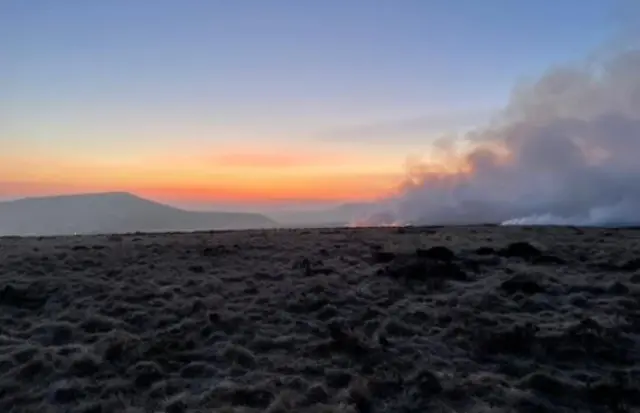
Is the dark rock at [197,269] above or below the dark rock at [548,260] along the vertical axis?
below

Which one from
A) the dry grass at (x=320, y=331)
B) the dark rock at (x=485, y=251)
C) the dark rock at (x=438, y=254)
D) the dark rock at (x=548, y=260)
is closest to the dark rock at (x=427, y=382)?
the dry grass at (x=320, y=331)

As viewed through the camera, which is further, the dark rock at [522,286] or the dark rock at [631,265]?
the dark rock at [631,265]

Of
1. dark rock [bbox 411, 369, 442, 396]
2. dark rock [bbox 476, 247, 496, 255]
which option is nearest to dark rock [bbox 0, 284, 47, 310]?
dark rock [bbox 411, 369, 442, 396]

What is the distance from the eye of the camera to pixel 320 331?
46.6ft

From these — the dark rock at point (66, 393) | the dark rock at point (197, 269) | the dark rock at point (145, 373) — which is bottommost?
the dark rock at point (66, 393)

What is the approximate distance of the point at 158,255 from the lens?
950 inches

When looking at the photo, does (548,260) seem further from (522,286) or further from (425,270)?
(425,270)

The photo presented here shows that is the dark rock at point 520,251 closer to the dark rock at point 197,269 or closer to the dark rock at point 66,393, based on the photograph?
the dark rock at point 197,269

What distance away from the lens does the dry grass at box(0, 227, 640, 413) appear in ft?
35.0

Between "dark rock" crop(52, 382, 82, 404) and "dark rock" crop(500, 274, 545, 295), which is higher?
"dark rock" crop(500, 274, 545, 295)

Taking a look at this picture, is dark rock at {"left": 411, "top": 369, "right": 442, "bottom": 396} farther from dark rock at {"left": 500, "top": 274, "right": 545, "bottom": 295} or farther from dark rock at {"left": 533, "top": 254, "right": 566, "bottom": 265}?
dark rock at {"left": 533, "top": 254, "right": 566, "bottom": 265}

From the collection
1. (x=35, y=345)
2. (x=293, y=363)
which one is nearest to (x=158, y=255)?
(x=35, y=345)

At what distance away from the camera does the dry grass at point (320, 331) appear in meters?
10.7

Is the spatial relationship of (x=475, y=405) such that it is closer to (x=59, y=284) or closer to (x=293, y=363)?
(x=293, y=363)
